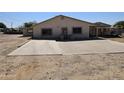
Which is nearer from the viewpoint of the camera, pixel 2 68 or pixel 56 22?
pixel 2 68

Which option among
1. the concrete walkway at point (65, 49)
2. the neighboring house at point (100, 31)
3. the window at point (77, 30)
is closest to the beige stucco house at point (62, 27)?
the window at point (77, 30)

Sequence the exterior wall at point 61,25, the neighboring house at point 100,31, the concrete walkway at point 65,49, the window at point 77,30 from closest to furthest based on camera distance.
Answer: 1. the concrete walkway at point 65,49
2. the exterior wall at point 61,25
3. the window at point 77,30
4. the neighboring house at point 100,31

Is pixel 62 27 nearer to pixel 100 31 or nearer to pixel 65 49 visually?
pixel 100 31

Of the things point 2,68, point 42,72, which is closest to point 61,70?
point 42,72

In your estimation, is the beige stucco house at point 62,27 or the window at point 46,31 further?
the window at point 46,31

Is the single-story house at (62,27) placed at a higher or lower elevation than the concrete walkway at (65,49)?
higher

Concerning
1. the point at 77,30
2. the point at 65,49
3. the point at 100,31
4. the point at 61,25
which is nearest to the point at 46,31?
the point at 61,25

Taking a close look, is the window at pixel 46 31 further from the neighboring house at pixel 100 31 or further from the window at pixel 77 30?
the neighboring house at pixel 100 31

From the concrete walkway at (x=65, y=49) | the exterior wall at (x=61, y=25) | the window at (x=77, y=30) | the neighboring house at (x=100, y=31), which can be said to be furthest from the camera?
the neighboring house at (x=100, y=31)

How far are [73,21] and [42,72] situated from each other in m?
25.5
